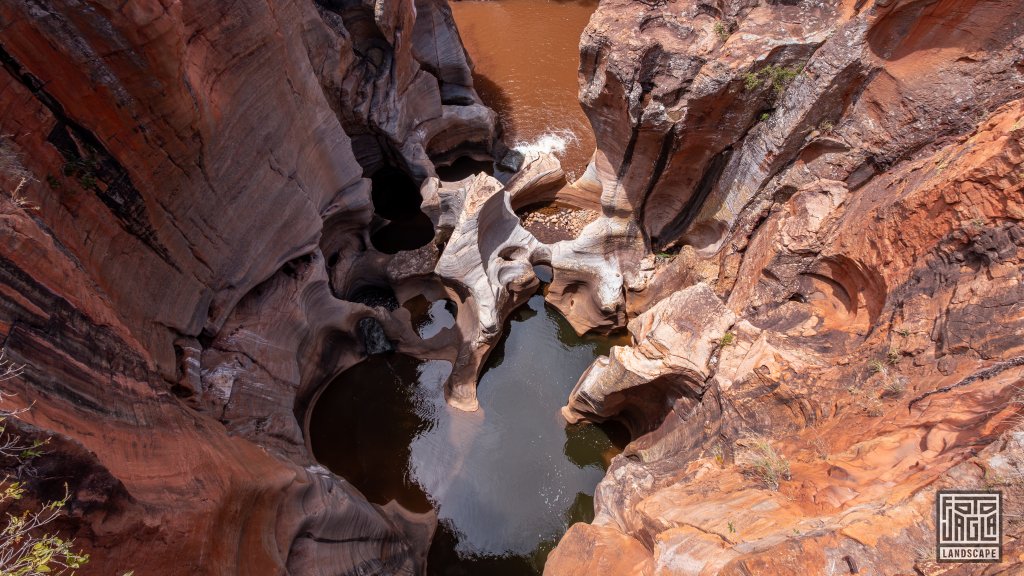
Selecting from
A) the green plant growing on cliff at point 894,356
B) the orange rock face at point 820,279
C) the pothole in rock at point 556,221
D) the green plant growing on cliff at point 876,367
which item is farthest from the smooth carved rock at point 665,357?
the pothole in rock at point 556,221

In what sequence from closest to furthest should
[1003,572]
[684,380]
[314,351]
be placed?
[1003,572], [684,380], [314,351]

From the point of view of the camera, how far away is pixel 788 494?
4137 millimetres

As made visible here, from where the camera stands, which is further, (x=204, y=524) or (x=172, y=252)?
(x=172, y=252)

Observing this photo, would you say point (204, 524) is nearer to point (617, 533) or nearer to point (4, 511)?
point (4, 511)

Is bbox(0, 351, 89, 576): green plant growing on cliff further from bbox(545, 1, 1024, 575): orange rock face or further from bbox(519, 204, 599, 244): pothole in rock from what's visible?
bbox(519, 204, 599, 244): pothole in rock

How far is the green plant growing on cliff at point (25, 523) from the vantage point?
236 cm

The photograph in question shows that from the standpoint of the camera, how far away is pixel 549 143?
12.5 meters

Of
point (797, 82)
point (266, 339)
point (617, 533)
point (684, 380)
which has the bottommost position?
point (617, 533)

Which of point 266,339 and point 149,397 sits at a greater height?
point 149,397

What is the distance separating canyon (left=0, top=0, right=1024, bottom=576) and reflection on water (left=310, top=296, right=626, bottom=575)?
0.07 metres

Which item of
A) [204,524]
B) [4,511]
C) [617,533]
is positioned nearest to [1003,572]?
[617,533]

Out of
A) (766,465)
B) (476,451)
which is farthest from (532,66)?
(766,465)

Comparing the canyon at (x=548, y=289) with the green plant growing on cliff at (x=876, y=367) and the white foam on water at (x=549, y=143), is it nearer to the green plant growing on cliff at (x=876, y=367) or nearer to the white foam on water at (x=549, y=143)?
the green plant growing on cliff at (x=876, y=367)

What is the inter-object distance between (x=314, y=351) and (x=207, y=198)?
322cm
